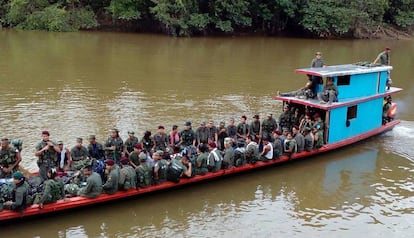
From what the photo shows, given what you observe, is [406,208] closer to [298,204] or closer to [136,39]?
[298,204]

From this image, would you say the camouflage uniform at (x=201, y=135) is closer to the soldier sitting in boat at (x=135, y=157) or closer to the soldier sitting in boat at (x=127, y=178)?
the soldier sitting in boat at (x=135, y=157)

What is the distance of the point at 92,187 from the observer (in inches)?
437

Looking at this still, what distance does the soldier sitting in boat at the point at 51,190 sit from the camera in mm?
10500

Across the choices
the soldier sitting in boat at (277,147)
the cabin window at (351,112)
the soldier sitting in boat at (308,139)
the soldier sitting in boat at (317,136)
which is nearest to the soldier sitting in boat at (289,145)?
the soldier sitting in boat at (277,147)

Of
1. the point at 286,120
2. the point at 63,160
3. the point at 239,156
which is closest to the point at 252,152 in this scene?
the point at 239,156

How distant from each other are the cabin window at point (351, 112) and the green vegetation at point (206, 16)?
2932cm

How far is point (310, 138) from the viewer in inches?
593

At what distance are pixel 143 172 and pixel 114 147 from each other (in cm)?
144

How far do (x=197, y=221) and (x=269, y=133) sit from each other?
5.08 m

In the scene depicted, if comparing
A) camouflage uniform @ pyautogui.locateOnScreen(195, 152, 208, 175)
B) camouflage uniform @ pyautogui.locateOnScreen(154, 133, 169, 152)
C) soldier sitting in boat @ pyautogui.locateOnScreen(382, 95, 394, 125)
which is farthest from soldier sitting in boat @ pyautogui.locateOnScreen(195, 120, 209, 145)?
soldier sitting in boat @ pyautogui.locateOnScreen(382, 95, 394, 125)

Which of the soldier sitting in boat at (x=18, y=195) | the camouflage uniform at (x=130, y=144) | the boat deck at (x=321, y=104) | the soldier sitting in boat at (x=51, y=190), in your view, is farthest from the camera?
the boat deck at (x=321, y=104)

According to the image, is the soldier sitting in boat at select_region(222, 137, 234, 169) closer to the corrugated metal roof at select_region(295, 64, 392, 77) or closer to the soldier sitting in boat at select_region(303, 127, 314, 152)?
the soldier sitting in boat at select_region(303, 127, 314, 152)

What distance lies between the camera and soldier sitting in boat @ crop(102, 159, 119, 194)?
11.3m

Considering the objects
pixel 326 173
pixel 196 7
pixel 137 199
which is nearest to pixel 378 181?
pixel 326 173
